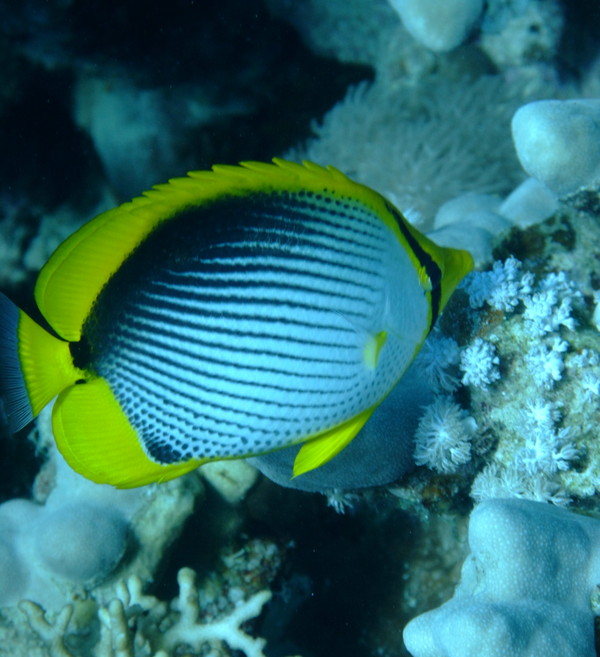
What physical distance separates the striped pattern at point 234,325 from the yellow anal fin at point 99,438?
3 cm

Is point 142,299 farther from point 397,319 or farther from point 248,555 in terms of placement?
point 248,555

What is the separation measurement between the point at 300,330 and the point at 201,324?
0.26 meters

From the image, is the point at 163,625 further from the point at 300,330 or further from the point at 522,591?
the point at 300,330

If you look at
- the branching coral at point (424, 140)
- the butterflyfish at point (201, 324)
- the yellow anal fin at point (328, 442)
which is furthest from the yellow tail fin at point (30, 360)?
the branching coral at point (424, 140)

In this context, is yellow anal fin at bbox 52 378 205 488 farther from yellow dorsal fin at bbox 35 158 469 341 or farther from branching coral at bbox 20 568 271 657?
branching coral at bbox 20 568 271 657

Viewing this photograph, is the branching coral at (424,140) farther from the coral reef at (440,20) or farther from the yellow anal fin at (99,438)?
the yellow anal fin at (99,438)

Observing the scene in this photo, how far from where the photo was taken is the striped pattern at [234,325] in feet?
4.62

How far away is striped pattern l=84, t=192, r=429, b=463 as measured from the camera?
1.41 metres

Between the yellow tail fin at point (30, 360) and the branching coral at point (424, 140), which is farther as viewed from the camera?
the branching coral at point (424, 140)

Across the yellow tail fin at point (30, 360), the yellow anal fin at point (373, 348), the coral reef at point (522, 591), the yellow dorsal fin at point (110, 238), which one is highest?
the yellow dorsal fin at point (110, 238)

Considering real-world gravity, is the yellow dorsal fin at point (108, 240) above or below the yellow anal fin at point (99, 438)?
above

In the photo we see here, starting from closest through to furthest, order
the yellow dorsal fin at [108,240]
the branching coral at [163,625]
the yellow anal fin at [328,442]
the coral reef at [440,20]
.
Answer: the yellow dorsal fin at [108,240] → the yellow anal fin at [328,442] → the branching coral at [163,625] → the coral reef at [440,20]

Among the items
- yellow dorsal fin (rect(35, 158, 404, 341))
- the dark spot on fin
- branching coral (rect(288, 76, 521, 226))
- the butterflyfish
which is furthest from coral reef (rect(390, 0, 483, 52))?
the dark spot on fin

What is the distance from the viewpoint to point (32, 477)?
3893mm
